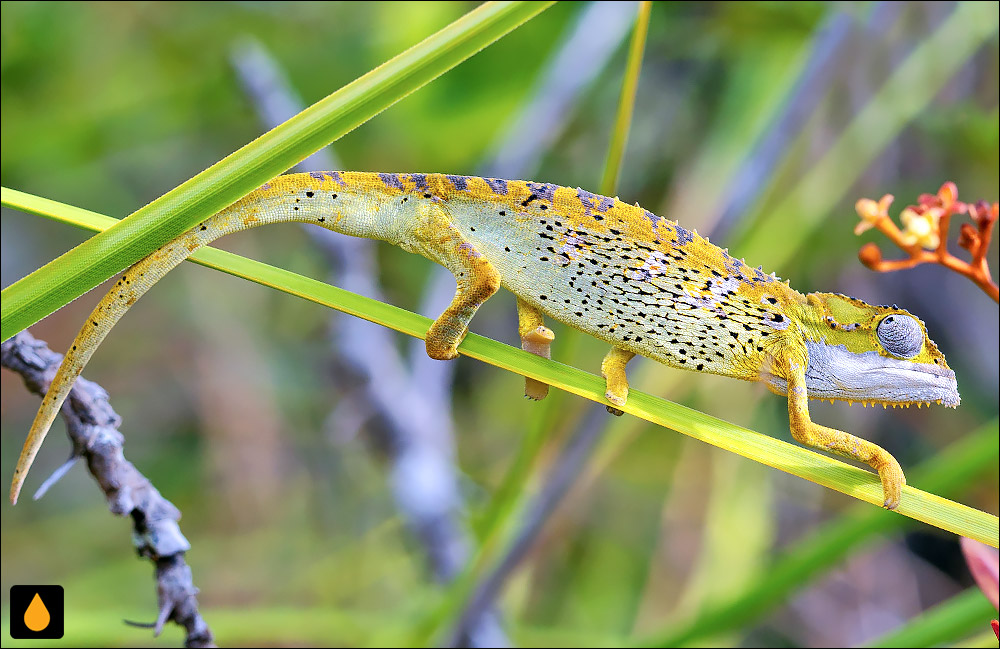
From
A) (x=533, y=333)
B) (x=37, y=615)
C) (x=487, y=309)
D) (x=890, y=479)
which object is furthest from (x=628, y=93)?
(x=487, y=309)

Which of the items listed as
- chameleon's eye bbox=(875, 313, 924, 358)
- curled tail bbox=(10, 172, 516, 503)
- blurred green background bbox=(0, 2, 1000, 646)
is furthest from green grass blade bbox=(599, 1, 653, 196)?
blurred green background bbox=(0, 2, 1000, 646)

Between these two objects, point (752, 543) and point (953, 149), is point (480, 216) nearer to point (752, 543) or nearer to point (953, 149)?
point (752, 543)

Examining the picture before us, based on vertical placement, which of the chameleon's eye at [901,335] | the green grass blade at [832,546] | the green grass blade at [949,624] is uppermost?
the chameleon's eye at [901,335]

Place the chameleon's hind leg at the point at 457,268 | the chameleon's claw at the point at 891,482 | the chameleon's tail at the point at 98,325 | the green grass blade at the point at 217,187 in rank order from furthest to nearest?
the chameleon's hind leg at the point at 457,268 → the chameleon's claw at the point at 891,482 → the chameleon's tail at the point at 98,325 → the green grass blade at the point at 217,187

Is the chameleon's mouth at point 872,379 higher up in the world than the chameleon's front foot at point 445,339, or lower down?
lower down

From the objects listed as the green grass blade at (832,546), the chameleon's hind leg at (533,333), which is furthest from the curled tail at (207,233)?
the green grass blade at (832,546)

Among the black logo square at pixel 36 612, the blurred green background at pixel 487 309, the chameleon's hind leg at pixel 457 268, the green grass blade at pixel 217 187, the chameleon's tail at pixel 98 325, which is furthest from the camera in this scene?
the blurred green background at pixel 487 309

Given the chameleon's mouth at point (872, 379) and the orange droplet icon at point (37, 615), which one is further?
the orange droplet icon at point (37, 615)

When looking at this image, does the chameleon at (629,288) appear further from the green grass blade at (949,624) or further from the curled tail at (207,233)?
the green grass blade at (949,624)
